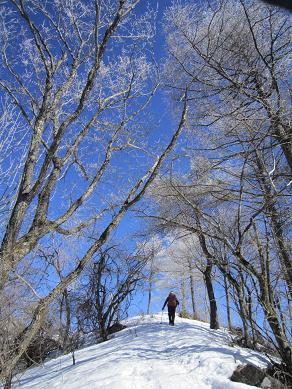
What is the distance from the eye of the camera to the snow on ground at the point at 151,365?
7.42 metres

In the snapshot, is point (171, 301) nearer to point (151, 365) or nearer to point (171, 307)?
point (171, 307)

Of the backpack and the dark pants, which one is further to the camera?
the backpack

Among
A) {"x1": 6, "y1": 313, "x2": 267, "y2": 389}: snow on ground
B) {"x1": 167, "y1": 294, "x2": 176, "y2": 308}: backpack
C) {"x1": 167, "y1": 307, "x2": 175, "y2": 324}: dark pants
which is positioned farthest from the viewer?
{"x1": 167, "y1": 294, "x2": 176, "y2": 308}: backpack

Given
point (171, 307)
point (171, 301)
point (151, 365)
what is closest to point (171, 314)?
point (171, 307)

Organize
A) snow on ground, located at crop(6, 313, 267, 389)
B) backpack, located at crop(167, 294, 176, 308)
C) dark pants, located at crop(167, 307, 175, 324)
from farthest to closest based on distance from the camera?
1. backpack, located at crop(167, 294, 176, 308)
2. dark pants, located at crop(167, 307, 175, 324)
3. snow on ground, located at crop(6, 313, 267, 389)

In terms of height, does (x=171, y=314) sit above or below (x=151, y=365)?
above

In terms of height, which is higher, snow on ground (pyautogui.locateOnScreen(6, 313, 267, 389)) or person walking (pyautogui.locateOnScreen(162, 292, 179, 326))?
person walking (pyautogui.locateOnScreen(162, 292, 179, 326))

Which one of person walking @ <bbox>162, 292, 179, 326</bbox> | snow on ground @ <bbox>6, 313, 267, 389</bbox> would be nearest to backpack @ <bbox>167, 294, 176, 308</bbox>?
person walking @ <bbox>162, 292, 179, 326</bbox>

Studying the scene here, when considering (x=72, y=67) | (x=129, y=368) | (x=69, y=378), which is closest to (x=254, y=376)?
(x=129, y=368)

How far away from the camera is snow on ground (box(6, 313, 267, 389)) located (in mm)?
7418

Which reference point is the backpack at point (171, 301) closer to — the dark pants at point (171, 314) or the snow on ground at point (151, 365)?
the dark pants at point (171, 314)

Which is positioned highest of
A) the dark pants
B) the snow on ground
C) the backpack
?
the backpack

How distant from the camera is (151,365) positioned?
8.29 metres

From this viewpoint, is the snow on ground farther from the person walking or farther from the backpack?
the backpack
